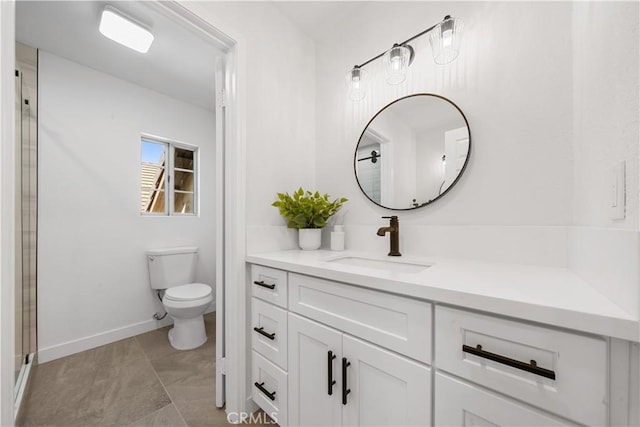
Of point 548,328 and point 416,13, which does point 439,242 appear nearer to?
point 548,328

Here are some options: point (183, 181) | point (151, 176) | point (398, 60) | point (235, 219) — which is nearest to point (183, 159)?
point (183, 181)

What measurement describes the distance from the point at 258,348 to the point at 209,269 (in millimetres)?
1727

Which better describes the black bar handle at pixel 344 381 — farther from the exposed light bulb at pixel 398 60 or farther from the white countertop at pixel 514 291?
the exposed light bulb at pixel 398 60

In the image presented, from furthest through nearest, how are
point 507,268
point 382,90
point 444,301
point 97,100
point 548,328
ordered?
point 97,100
point 382,90
point 507,268
point 444,301
point 548,328

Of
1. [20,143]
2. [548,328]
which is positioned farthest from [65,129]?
[548,328]

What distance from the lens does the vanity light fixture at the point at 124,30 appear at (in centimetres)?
148

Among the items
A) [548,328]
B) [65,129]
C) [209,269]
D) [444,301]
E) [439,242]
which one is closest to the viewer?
[548,328]

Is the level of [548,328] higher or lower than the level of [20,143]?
lower

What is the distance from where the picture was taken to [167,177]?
2568 mm

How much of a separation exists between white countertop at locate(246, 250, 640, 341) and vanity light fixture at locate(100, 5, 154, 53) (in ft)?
6.14

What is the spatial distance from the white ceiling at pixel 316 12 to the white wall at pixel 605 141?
116cm

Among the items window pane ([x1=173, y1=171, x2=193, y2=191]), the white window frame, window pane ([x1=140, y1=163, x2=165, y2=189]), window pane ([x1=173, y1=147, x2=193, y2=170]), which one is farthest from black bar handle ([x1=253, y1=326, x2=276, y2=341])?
window pane ([x1=173, y1=147, x2=193, y2=170])

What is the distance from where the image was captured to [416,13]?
52.1 inches

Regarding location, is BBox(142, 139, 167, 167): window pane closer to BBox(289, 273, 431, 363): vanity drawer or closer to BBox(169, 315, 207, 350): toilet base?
BBox(169, 315, 207, 350): toilet base
